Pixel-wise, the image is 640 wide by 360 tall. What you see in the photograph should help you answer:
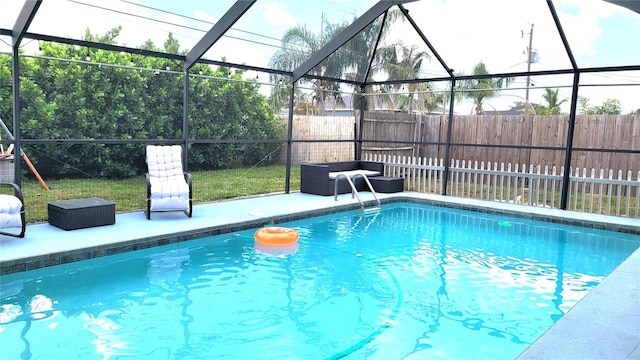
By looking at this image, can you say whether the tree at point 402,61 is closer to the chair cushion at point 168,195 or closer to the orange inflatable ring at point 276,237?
the chair cushion at point 168,195

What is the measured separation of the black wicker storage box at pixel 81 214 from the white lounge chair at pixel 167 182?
0.56 metres

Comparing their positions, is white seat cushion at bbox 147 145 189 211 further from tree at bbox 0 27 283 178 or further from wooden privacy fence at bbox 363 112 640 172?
wooden privacy fence at bbox 363 112 640 172

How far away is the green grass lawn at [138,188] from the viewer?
27.8 feet

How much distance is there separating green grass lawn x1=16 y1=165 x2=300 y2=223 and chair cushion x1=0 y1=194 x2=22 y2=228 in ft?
6.16

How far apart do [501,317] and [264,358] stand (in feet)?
6.56

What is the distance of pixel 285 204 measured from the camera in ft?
27.4

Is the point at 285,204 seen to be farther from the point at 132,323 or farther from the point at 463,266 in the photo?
the point at 132,323

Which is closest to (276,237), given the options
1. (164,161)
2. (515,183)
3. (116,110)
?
(164,161)

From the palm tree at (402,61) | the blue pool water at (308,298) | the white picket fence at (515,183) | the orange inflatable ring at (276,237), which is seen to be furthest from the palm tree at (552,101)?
the orange inflatable ring at (276,237)

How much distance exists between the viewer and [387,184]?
32.9 feet

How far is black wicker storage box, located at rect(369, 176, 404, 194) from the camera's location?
395 inches

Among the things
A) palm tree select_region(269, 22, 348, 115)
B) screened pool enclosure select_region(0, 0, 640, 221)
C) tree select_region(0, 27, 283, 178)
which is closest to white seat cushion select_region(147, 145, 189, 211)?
screened pool enclosure select_region(0, 0, 640, 221)

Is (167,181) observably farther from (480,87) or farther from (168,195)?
(480,87)

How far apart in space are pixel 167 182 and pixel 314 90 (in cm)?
542
